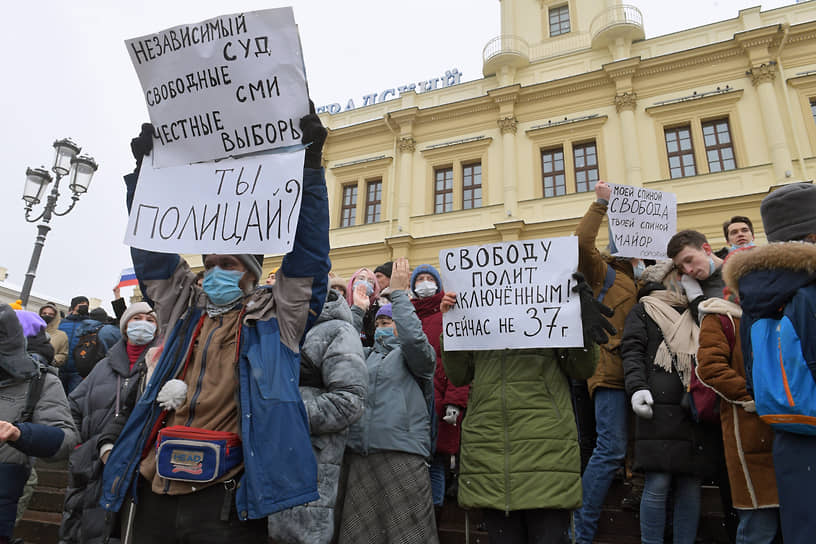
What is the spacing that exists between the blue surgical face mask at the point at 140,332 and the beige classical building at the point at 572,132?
13.8m

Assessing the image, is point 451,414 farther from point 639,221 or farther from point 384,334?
point 639,221

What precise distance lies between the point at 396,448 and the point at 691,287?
214 cm

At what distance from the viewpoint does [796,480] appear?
6.30ft

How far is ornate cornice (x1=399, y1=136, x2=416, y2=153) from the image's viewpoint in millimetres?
19344

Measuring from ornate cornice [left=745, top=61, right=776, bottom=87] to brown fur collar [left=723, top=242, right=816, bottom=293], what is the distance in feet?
53.7

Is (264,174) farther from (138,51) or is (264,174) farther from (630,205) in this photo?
(630,205)

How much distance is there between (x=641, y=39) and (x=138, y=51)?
61.4ft

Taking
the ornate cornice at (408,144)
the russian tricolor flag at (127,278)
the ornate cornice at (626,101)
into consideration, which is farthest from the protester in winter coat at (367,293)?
the ornate cornice at (408,144)

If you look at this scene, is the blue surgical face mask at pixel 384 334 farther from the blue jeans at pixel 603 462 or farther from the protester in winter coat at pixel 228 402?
the blue jeans at pixel 603 462

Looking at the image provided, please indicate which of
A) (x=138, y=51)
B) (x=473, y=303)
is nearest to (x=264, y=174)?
(x=138, y=51)

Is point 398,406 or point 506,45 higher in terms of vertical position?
point 506,45

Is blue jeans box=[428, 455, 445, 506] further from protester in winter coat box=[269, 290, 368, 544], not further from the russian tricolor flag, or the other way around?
the russian tricolor flag

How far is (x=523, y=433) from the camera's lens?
8.61ft

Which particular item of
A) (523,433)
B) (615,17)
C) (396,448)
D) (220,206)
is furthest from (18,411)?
(615,17)
